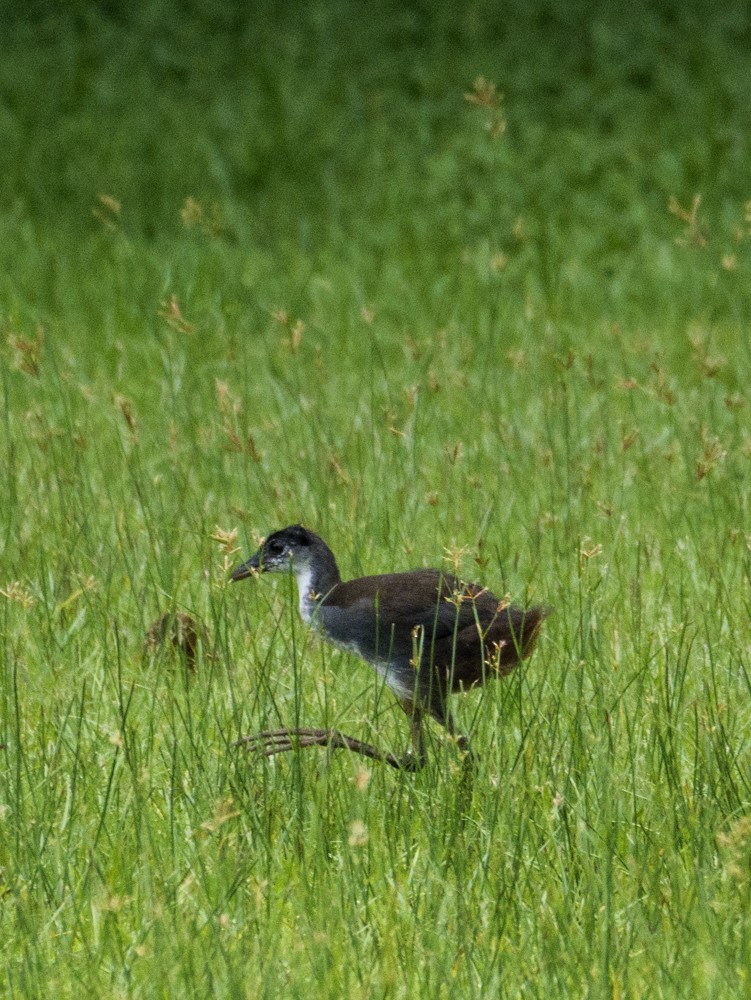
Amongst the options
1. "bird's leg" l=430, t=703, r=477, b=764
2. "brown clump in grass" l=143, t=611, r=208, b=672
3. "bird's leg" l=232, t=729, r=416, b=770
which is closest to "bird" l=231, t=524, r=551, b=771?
"bird's leg" l=430, t=703, r=477, b=764

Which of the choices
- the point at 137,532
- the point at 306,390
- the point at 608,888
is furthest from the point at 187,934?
the point at 306,390

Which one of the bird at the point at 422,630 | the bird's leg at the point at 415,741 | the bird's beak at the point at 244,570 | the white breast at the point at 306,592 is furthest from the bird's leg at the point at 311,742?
the bird's beak at the point at 244,570

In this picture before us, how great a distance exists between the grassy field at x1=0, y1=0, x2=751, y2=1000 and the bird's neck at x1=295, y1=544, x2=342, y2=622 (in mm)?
143

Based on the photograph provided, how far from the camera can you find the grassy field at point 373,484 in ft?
10.3

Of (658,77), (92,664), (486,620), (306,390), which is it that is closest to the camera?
(486,620)

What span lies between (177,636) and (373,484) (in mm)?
1178

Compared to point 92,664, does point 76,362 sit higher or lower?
higher

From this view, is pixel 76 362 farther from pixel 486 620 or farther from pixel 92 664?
pixel 486 620

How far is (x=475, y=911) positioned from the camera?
313cm

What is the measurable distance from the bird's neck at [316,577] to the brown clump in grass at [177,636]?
0.87 feet

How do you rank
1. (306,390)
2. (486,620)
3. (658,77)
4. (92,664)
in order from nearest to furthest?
(486,620), (92,664), (306,390), (658,77)

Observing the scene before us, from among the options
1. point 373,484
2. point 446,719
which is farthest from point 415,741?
point 373,484

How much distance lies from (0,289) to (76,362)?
1500mm

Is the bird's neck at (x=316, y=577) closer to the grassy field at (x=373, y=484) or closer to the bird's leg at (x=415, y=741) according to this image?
the grassy field at (x=373, y=484)
